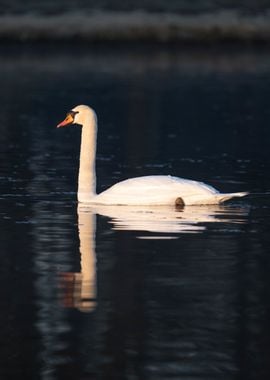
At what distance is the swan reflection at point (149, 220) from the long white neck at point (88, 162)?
0.52ft

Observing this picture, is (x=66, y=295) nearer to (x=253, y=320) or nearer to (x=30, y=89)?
(x=253, y=320)

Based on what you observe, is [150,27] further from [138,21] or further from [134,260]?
[134,260]

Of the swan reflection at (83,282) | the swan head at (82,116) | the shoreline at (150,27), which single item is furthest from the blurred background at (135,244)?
the shoreline at (150,27)

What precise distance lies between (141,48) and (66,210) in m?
46.2

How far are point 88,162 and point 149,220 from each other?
1.74m

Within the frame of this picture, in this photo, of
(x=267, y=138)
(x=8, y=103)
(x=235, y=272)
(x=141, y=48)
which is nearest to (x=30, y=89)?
(x=8, y=103)

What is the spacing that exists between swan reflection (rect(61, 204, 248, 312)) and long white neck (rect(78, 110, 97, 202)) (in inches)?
6.3

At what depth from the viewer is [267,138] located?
90.1 feet

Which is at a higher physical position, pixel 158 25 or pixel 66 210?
pixel 158 25

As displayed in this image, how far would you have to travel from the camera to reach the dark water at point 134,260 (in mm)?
10641

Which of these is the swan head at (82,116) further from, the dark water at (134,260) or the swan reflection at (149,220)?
the swan reflection at (149,220)

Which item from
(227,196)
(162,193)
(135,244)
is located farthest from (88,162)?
(135,244)

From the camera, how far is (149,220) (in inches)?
655

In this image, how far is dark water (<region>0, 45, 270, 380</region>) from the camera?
1064 cm
